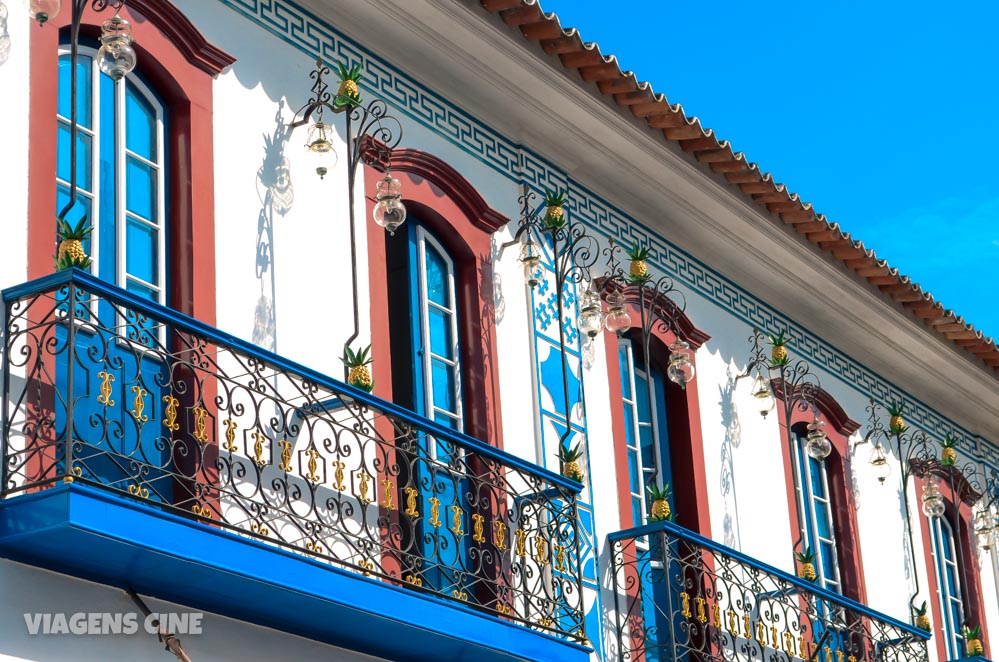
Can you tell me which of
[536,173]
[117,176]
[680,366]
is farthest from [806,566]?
[117,176]

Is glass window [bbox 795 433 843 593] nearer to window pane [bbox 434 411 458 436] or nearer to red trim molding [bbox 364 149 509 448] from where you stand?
red trim molding [bbox 364 149 509 448]

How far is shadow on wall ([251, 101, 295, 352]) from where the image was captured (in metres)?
8.85

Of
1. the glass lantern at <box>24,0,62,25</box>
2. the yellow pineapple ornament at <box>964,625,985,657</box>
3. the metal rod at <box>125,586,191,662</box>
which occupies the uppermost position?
the glass lantern at <box>24,0,62,25</box>

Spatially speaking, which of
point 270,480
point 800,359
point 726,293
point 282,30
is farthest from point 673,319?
point 270,480

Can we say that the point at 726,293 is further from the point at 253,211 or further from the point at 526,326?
the point at 253,211

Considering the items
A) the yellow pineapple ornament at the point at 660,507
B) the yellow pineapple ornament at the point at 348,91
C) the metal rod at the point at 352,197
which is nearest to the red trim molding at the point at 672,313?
the yellow pineapple ornament at the point at 660,507

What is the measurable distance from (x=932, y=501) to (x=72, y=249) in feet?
28.9

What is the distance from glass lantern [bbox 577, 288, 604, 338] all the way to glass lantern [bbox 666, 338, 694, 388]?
51 centimetres

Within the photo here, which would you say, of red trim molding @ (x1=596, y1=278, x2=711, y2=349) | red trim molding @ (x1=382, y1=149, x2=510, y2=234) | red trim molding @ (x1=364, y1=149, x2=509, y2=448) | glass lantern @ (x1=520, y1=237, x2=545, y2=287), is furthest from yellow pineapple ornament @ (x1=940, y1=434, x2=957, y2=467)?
red trim molding @ (x1=364, y1=149, x2=509, y2=448)

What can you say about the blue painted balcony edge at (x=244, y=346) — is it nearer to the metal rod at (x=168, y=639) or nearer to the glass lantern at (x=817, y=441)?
the metal rod at (x=168, y=639)

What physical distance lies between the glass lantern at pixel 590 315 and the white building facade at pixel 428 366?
13 cm

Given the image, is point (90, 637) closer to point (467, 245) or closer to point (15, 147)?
point (15, 147)

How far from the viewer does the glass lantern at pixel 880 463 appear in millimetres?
14062

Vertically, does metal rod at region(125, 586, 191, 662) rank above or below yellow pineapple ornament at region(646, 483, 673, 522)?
below
